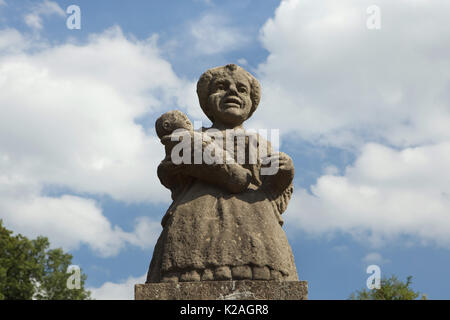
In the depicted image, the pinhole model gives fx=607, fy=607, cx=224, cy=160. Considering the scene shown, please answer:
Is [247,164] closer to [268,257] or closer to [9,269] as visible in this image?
[268,257]

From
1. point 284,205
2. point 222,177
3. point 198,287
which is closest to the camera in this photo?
point 198,287

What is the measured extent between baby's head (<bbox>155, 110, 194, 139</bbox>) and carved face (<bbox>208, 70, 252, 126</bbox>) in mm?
555

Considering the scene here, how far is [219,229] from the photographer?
6.80m

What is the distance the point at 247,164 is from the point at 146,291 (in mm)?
2042

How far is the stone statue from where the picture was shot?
6578 millimetres

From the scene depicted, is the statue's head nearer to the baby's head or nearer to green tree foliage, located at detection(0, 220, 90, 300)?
the baby's head

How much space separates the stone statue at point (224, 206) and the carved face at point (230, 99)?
0.01m

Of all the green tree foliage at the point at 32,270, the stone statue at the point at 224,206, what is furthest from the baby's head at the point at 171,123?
the green tree foliage at the point at 32,270

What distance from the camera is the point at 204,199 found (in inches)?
280

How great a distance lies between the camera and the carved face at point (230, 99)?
7.71 metres

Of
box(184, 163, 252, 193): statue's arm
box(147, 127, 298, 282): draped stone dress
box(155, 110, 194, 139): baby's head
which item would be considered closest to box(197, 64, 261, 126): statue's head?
box(155, 110, 194, 139): baby's head

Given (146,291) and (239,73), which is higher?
(239,73)

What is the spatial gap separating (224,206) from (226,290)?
107 centimetres
